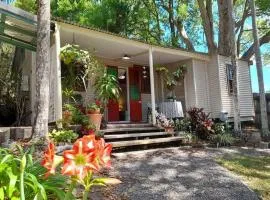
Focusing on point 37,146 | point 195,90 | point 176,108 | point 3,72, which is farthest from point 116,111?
point 37,146

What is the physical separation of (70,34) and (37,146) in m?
4.23

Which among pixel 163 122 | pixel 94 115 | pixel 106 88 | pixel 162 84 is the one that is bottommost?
pixel 163 122

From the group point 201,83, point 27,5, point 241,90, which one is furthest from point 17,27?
point 27,5

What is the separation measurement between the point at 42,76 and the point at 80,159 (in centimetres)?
598

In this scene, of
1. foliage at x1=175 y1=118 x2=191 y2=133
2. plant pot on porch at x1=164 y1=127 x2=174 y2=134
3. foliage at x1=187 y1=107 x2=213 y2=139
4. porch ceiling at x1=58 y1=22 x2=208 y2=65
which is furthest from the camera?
foliage at x1=175 y1=118 x2=191 y2=133

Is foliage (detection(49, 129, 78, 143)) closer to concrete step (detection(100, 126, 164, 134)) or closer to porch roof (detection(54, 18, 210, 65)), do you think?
concrete step (detection(100, 126, 164, 134))

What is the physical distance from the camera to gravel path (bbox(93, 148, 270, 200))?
5.77 metres

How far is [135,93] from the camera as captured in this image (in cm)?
1471

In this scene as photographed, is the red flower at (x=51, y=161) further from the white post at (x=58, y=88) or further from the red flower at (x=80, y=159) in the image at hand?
the white post at (x=58, y=88)

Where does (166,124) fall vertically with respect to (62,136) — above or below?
above

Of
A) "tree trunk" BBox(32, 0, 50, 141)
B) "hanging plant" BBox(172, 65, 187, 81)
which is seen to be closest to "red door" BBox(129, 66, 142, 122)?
"hanging plant" BBox(172, 65, 187, 81)

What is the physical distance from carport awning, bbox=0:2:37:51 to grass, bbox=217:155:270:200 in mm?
5812

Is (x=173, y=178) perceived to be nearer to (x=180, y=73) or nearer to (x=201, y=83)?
(x=180, y=73)

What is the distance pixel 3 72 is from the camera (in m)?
12.7
